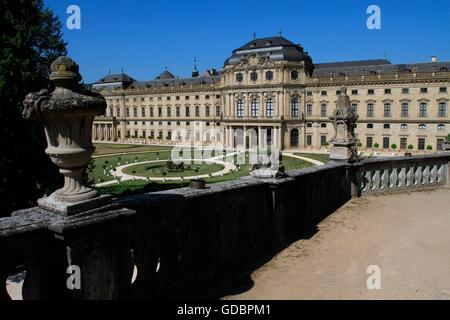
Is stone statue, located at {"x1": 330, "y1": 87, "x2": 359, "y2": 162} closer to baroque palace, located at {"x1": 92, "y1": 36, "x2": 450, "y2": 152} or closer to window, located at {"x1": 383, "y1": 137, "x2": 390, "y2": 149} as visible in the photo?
baroque palace, located at {"x1": 92, "y1": 36, "x2": 450, "y2": 152}

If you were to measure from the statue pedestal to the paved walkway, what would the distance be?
2613 mm

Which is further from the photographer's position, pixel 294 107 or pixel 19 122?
pixel 294 107

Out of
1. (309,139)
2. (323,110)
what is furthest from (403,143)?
(309,139)

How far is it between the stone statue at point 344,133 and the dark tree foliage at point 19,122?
9.46 metres

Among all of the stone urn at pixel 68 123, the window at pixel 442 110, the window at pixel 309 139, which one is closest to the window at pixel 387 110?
the window at pixel 442 110

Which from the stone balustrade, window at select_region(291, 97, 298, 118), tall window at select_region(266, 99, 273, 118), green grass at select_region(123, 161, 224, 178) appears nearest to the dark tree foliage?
the stone balustrade

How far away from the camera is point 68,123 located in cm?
351

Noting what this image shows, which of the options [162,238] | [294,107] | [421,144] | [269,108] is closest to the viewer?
[162,238]

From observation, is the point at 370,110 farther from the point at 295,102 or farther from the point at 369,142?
the point at 295,102

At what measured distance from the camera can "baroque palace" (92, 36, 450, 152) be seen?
51.9 meters

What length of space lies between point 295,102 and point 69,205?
59581 mm

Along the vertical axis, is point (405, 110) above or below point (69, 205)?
above

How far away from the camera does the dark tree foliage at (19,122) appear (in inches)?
430
